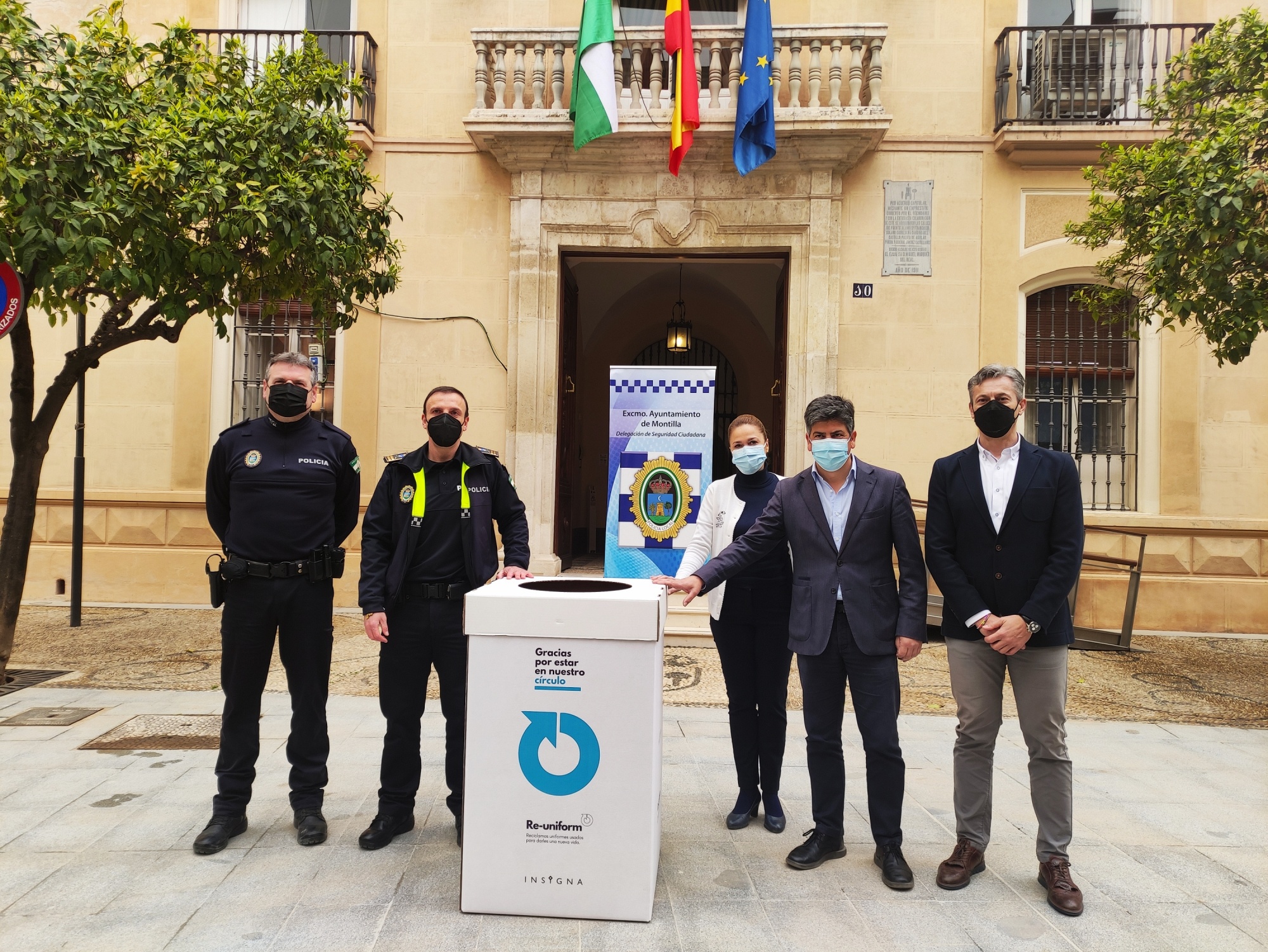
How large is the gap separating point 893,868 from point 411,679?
6.91 ft

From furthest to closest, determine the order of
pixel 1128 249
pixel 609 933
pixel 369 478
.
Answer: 1. pixel 369 478
2. pixel 1128 249
3. pixel 609 933

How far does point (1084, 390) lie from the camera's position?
31.1ft

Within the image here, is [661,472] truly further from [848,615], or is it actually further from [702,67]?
[702,67]

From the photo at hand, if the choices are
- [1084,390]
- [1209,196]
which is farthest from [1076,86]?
[1209,196]

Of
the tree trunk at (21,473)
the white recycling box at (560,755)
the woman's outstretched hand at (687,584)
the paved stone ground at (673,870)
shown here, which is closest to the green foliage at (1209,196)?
the paved stone ground at (673,870)

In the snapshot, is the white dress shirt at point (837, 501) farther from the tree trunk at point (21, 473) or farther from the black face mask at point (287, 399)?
the tree trunk at point (21, 473)

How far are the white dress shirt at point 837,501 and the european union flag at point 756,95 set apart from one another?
5896 millimetres

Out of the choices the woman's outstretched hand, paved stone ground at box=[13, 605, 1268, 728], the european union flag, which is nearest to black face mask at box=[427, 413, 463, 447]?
the woman's outstretched hand

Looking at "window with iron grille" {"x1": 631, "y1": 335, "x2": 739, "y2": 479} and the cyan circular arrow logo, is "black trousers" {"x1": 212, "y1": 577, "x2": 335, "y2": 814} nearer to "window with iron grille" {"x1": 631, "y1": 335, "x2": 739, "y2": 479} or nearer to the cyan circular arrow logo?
the cyan circular arrow logo

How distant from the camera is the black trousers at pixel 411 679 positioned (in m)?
3.58

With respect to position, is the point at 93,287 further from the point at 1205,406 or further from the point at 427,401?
the point at 1205,406

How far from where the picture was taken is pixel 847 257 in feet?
30.4

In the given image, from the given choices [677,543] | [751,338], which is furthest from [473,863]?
[751,338]

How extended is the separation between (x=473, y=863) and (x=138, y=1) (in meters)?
11.0
